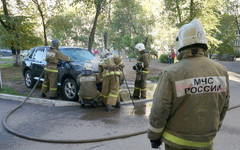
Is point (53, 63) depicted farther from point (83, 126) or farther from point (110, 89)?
point (83, 126)

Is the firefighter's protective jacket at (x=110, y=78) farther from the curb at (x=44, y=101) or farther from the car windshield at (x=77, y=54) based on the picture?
the car windshield at (x=77, y=54)

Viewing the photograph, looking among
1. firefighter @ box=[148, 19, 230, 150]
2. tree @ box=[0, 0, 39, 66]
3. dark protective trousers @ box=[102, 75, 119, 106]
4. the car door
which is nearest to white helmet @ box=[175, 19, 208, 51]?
firefighter @ box=[148, 19, 230, 150]

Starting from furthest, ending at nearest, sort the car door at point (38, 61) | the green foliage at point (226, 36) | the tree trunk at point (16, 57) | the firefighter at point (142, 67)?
the green foliage at point (226, 36) < the tree trunk at point (16, 57) < the car door at point (38, 61) < the firefighter at point (142, 67)

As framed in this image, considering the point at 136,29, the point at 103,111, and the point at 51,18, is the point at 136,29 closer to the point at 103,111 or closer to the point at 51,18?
the point at 51,18

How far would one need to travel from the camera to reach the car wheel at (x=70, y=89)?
23.9 feet

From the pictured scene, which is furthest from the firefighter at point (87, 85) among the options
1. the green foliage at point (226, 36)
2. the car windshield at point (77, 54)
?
the green foliage at point (226, 36)

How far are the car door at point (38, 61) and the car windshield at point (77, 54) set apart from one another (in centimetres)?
107

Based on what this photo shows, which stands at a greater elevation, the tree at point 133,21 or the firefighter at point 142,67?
the tree at point 133,21

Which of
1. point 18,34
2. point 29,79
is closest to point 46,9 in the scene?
point 18,34

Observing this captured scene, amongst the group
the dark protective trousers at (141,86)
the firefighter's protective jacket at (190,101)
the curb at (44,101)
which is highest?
the firefighter's protective jacket at (190,101)

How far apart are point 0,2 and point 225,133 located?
17.9 m

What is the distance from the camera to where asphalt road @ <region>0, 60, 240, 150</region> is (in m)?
4.15

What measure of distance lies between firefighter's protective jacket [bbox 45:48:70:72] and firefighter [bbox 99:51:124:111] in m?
1.60

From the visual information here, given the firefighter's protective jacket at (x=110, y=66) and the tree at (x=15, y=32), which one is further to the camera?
the tree at (x=15, y=32)
